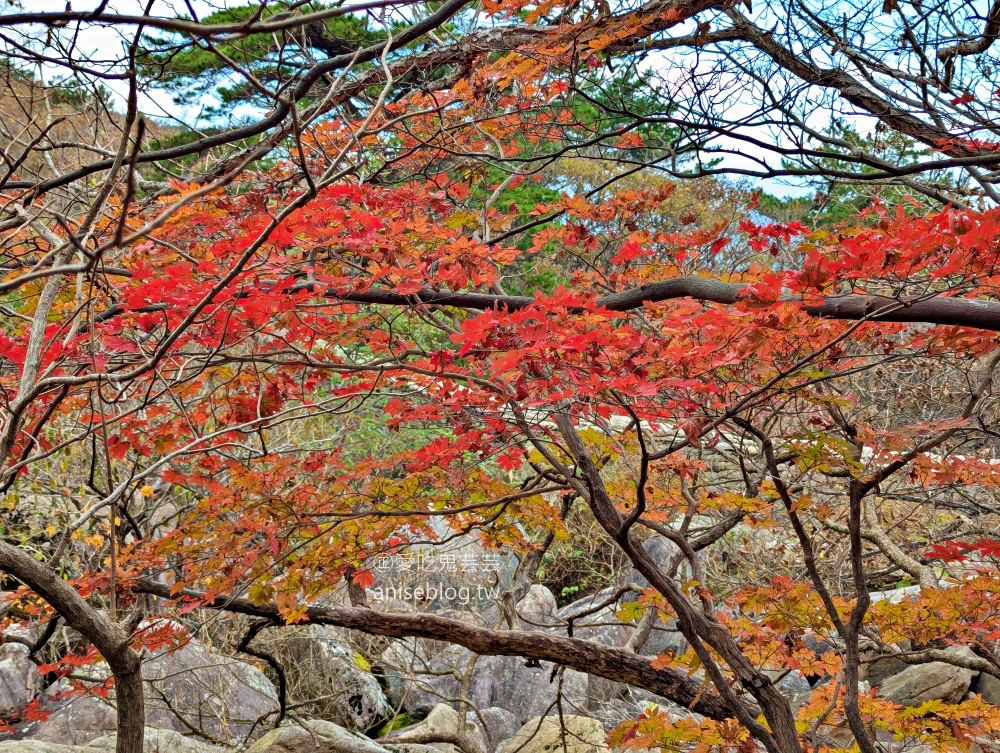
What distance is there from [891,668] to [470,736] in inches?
160

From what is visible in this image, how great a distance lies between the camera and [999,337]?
262cm

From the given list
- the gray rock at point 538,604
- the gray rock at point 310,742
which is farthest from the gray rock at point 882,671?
the gray rock at point 310,742

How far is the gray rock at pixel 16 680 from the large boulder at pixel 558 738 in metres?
3.51

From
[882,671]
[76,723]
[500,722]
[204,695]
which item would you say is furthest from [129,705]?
[882,671]

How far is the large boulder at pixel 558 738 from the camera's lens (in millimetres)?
5074

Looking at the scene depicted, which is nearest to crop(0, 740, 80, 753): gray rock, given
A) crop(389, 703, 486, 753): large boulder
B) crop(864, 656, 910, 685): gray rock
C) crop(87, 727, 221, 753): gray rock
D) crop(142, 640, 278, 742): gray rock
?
crop(87, 727, 221, 753): gray rock

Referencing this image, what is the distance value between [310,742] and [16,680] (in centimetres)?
280

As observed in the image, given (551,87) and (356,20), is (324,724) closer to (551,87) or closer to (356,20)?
(551,87)

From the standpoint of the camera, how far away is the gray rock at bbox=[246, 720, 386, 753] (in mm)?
4668

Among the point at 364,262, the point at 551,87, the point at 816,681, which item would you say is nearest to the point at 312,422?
the point at 364,262

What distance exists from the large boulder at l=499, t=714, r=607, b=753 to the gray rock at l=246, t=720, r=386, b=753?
945 millimetres

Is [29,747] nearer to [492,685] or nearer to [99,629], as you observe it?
[99,629]

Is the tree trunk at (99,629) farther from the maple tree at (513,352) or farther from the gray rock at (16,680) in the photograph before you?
the gray rock at (16,680)

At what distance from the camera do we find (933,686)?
6.42 meters
